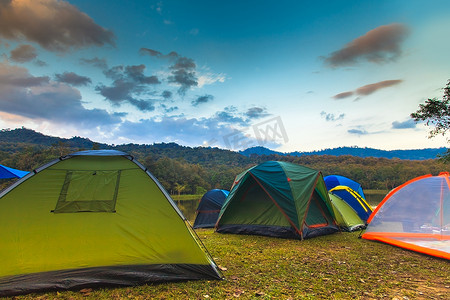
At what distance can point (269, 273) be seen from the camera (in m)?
4.55

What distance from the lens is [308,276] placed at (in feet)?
14.6

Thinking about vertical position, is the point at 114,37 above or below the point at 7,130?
below

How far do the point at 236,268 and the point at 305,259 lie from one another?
1.83 m

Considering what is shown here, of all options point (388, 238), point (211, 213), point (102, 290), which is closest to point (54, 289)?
point (102, 290)

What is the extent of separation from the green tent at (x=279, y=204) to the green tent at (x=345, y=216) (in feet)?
2.64

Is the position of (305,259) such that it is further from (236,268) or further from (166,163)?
(166,163)

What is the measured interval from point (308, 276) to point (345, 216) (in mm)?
6260

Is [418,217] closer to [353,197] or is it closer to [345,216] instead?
[345,216]

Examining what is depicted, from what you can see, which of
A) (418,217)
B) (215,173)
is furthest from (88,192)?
(215,173)

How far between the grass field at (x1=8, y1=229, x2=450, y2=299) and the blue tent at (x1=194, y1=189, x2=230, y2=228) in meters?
5.45

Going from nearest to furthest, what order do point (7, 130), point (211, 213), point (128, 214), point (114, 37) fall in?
point (128, 214) → point (211, 213) → point (114, 37) → point (7, 130)

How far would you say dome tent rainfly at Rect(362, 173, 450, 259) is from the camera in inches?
242

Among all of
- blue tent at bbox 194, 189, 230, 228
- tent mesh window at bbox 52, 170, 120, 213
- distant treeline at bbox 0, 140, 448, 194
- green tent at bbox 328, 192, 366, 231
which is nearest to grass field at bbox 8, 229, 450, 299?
tent mesh window at bbox 52, 170, 120, 213

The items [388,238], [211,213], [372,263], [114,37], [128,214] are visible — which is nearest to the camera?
[128,214]
